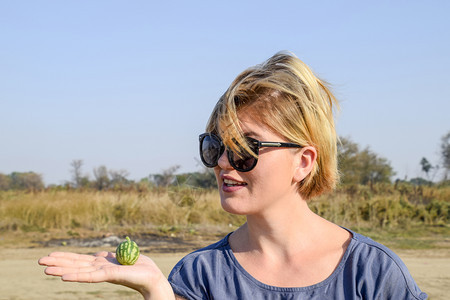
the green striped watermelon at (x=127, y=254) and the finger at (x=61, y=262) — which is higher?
the finger at (x=61, y=262)

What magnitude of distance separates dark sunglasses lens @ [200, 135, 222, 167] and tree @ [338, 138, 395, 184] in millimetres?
21683

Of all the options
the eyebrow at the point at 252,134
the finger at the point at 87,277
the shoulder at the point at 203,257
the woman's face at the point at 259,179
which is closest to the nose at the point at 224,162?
the woman's face at the point at 259,179

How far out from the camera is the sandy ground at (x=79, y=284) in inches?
293

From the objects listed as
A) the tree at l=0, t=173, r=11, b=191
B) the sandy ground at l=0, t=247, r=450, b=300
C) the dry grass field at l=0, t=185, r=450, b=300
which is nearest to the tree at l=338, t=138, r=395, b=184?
the dry grass field at l=0, t=185, r=450, b=300

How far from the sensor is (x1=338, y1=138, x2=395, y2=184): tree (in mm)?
25253

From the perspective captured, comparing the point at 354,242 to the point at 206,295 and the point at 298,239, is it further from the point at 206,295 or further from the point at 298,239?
the point at 206,295

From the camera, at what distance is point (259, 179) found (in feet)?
8.17

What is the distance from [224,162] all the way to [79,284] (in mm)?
6335

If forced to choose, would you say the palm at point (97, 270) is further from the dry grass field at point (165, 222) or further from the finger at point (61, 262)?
the dry grass field at point (165, 222)

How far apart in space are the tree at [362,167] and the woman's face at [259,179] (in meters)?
21.7

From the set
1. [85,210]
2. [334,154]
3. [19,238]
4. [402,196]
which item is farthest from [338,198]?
[334,154]

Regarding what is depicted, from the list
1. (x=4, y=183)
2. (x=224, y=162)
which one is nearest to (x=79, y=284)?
(x=224, y=162)

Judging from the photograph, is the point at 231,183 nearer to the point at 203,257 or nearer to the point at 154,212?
the point at 203,257

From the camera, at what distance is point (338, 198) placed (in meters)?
15.8
